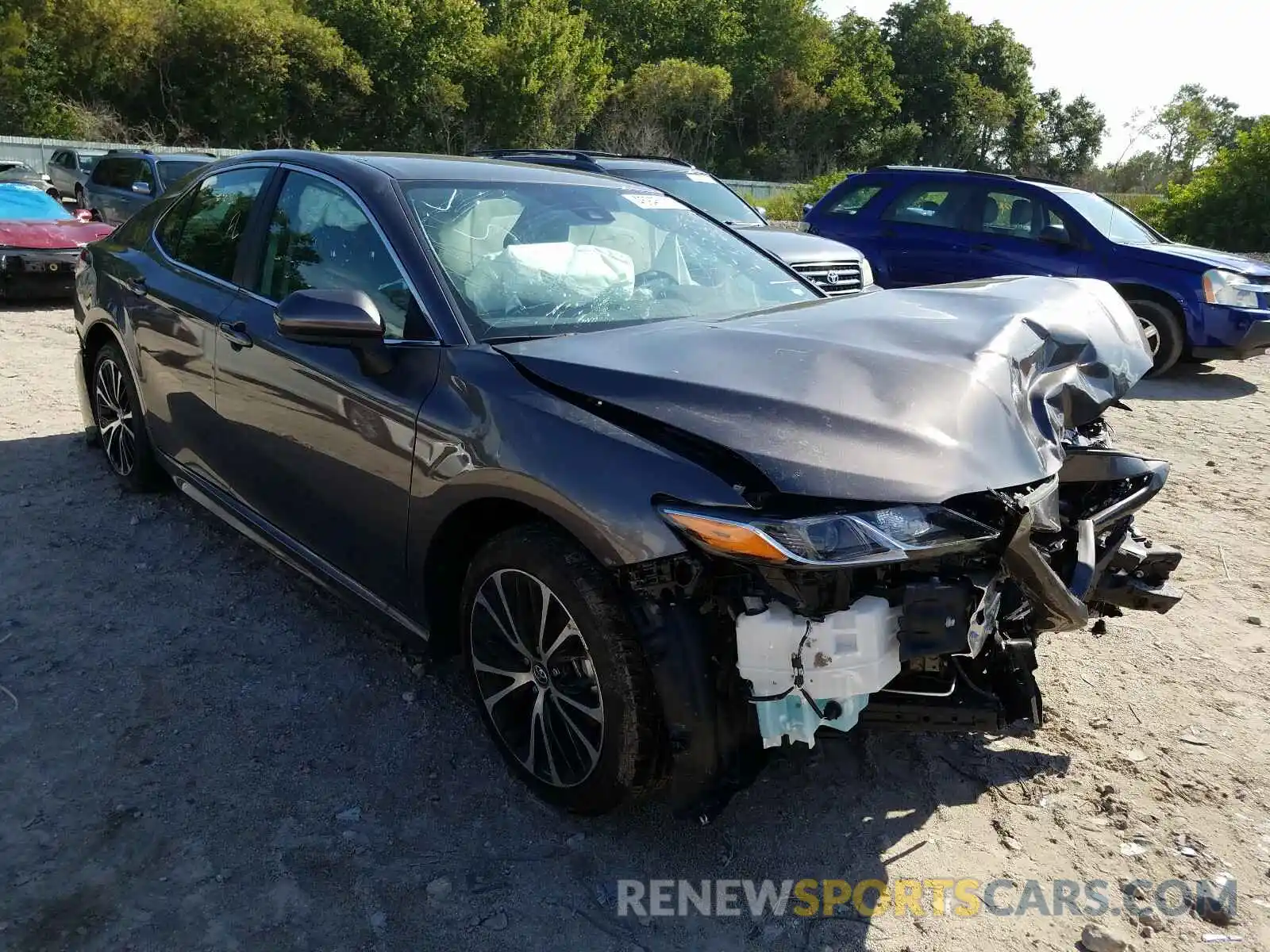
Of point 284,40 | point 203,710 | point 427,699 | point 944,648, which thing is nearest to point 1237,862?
point 944,648

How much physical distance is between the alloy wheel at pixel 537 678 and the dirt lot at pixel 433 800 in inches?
7.2

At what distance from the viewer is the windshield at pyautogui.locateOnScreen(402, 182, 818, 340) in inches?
120

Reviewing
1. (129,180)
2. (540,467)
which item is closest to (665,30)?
(129,180)

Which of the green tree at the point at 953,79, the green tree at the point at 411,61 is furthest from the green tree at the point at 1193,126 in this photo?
the green tree at the point at 411,61

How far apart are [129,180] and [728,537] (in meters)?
14.4

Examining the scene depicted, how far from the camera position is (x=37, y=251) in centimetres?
1024

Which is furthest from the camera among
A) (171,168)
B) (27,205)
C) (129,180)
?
(129,180)

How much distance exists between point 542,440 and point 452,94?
126ft

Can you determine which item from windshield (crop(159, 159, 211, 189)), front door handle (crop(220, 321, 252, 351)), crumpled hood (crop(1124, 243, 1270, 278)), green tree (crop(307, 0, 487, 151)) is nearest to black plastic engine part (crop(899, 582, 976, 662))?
front door handle (crop(220, 321, 252, 351))

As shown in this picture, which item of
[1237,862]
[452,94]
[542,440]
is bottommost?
[1237,862]

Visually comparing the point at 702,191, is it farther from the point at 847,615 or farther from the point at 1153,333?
the point at 847,615

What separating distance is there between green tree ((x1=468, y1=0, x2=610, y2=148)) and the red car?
29400 millimetres

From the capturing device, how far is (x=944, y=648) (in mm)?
2236

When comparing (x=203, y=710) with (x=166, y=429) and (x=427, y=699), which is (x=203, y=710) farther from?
(x=166, y=429)
